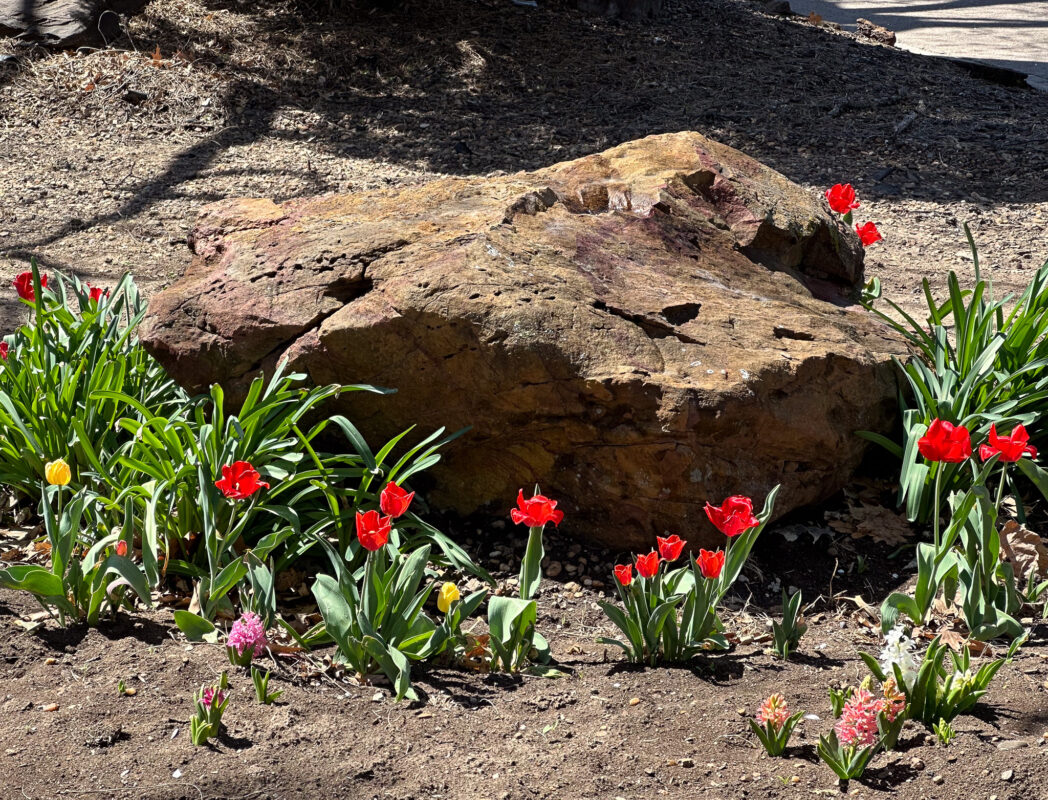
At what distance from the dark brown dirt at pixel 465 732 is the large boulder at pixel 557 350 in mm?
587

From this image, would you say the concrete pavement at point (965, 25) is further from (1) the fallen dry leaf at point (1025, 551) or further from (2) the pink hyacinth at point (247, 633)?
(2) the pink hyacinth at point (247, 633)

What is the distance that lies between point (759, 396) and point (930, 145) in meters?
5.30

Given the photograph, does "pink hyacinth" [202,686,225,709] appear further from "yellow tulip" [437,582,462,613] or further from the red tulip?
the red tulip

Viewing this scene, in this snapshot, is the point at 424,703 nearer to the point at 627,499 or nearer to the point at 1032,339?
the point at 627,499

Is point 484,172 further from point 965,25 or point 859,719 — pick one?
point 965,25

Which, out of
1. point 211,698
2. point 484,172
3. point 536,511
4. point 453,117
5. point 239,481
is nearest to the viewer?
point 211,698

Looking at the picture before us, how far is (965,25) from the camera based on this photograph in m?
13.2

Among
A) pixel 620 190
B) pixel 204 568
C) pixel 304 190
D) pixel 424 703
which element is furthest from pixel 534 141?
pixel 424 703

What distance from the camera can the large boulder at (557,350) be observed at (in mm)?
2838

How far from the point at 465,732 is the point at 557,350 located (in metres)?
1.10

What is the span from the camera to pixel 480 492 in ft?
10.2

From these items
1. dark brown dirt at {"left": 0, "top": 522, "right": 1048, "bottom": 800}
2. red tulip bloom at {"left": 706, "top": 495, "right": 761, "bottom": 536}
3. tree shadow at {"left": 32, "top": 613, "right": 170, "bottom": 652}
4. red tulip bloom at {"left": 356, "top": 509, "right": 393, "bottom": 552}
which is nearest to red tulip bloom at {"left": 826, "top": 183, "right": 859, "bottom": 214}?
dark brown dirt at {"left": 0, "top": 522, "right": 1048, "bottom": 800}

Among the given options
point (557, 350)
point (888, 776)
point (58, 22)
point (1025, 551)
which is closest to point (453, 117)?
point (58, 22)

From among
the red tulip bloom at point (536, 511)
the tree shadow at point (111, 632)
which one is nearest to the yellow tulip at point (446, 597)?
the red tulip bloom at point (536, 511)
